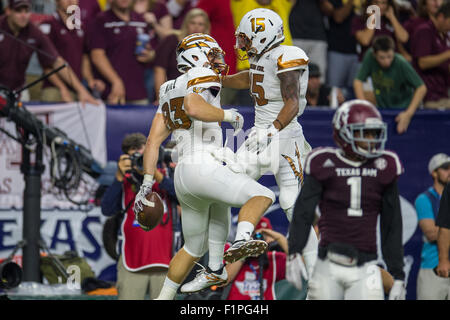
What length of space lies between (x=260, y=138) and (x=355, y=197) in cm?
120

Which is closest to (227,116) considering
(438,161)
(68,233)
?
(438,161)

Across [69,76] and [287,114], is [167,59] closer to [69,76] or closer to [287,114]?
[69,76]

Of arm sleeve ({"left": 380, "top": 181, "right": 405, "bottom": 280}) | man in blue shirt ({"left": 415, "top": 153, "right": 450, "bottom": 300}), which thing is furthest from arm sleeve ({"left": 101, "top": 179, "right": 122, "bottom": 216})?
arm sleeve ({"left": 380, "top": 181, "right": 405, "bottom": 280})

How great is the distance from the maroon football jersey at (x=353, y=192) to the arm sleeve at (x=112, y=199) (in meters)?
3.05

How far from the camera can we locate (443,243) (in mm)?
8695

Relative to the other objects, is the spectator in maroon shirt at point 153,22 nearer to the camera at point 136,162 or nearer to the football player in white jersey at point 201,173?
the camera at point 136,162

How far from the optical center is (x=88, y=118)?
10695 millimetres

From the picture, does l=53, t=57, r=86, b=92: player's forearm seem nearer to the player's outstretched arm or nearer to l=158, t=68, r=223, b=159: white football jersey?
l=158, t=68, r=223, b=159: white football jersey

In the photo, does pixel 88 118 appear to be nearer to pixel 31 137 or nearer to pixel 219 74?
pixel 31 137

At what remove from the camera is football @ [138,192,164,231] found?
761 centimetres

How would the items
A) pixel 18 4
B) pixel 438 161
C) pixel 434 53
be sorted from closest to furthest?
pixel 438 161 < pixel 18 4 < pixel 434 53

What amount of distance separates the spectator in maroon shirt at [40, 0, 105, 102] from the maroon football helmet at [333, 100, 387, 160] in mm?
5142
